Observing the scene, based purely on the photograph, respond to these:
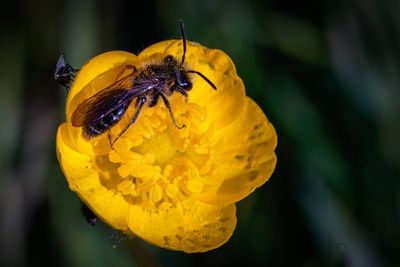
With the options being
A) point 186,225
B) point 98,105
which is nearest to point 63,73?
point 98,105

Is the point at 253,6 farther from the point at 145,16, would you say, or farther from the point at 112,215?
the point at 112,215

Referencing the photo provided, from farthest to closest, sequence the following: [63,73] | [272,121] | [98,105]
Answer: [272,121] → [63,73] → [98,105]

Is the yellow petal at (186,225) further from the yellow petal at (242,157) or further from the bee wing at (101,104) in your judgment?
the bee wing at (101,104)

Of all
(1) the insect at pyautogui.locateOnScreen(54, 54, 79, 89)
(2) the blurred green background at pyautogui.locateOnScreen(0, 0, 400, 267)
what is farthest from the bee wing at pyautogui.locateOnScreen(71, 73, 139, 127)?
(2) the blurred green background at pyautogui.locateOnScreen(0, 0, 400, 267)

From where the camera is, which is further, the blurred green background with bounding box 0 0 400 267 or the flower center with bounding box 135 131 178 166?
the blurred green background with bounding box 0 0 400 267

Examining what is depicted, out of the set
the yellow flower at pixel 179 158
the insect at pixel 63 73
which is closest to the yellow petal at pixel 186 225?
the yellow flower at pixel 179 158

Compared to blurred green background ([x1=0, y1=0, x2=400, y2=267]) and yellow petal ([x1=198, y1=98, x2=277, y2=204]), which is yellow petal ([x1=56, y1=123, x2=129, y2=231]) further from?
blurred green background ([x1=0, y1=0, x2=400, y2=267])

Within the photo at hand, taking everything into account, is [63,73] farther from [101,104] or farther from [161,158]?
[161,158]
